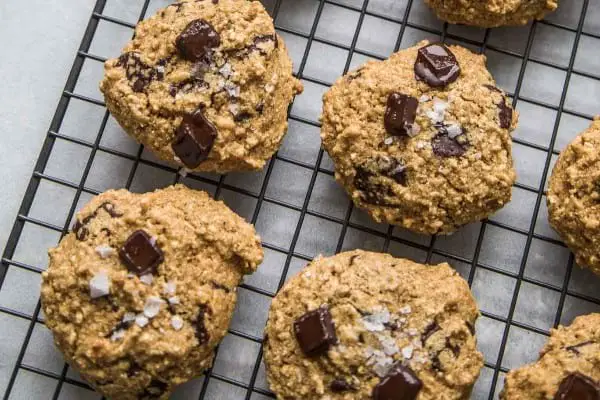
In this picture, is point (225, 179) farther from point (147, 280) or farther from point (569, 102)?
point (569, 102)

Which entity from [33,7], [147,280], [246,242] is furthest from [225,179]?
[33,7]

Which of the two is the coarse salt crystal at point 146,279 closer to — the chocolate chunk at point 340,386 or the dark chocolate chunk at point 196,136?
the dark chocolate chunk at point 196,136

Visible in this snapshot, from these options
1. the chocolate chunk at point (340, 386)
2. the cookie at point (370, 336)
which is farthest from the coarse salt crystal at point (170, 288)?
the chocolate chunk at point (340, 386)

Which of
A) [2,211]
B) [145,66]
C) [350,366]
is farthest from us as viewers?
[2,211]

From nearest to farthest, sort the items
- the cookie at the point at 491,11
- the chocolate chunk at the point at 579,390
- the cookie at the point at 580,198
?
the chocolate chunk at the point at 579,390
the cookie at the point at 580,198
the cookie at the point at 491,11

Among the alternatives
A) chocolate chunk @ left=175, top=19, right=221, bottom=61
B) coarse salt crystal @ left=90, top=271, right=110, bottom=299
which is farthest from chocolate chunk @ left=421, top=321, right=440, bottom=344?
chocolate chunk @ left=175, top=19, right=221, bottom=61
